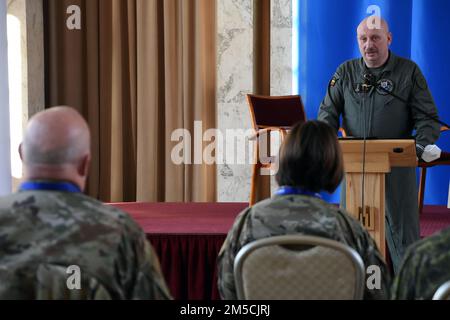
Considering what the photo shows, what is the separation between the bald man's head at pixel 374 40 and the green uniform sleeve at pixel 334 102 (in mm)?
221

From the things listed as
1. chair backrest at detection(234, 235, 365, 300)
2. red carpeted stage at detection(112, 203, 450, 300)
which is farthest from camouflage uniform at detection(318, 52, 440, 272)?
chair backrest at detection(234, 235, 365, 300)

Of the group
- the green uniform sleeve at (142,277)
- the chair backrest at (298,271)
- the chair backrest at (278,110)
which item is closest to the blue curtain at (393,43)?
the chair backrest at (278,110)

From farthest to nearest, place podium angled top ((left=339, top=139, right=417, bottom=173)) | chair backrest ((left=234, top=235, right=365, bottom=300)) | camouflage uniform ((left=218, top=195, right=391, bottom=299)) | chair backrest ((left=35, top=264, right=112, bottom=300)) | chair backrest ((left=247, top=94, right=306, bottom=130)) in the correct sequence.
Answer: chair backrest ((left=247, top=94, right=306, bottom=130)) < podium angled top ((left=339, top=139, right=417, bottom=173)) < camouflage uniform ((left=218, top=195, right=391, bottom=299)) < chair backrest ((left=234, top=235, right=365, bottom=300)) < chair backrest ((left=35, top=264, right=112, bottom=300))

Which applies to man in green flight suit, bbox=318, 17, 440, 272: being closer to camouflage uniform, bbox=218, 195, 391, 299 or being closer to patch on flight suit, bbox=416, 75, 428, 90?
patch on flight suit, bbox=416, 75, 428, 90

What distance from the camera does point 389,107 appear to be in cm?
391

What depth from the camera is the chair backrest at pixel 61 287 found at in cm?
147

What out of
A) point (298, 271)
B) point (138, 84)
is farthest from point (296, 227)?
point (138, 84)

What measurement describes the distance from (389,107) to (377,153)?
2.68 ft

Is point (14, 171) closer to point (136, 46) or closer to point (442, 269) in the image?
point (136, 46)

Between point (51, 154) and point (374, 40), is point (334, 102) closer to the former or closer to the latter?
point (374, 40)

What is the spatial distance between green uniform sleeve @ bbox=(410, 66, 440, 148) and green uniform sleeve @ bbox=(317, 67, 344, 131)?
42cm

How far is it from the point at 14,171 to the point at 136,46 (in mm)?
1796

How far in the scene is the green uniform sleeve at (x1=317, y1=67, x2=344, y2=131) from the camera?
4.02 m
